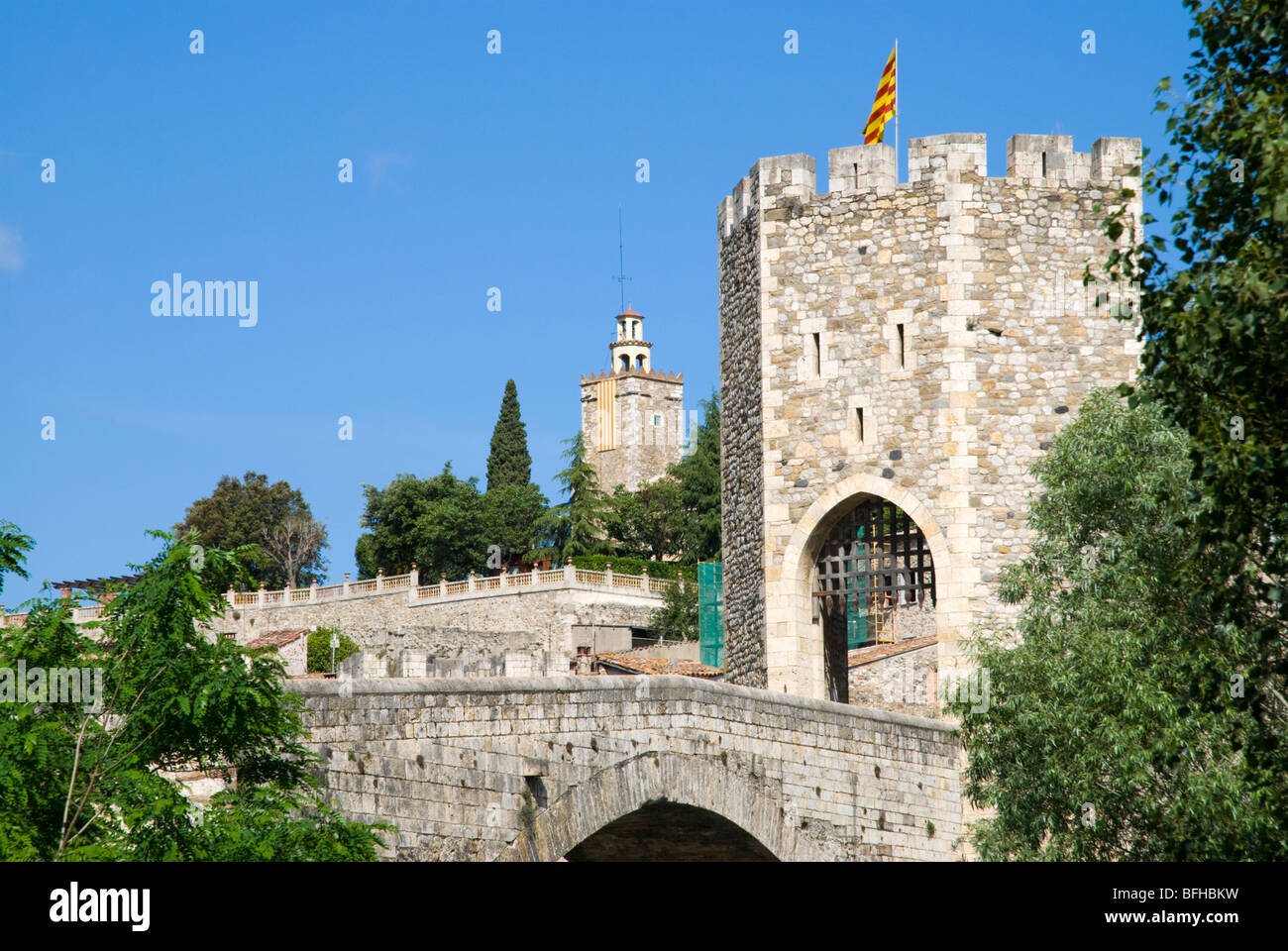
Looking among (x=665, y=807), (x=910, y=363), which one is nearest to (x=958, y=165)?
(x=910, y=363)

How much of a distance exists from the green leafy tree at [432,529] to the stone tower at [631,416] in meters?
25.9

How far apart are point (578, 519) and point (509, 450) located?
8429 millimetres

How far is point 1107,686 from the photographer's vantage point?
1559 cm

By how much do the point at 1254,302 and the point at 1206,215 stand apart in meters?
1.28

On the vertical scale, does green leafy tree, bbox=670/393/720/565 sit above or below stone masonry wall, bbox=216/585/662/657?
above

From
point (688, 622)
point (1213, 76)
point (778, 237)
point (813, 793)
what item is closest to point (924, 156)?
point (778, 237)

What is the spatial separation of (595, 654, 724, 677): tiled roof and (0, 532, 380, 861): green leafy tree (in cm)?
2136

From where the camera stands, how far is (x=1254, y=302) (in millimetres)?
9445

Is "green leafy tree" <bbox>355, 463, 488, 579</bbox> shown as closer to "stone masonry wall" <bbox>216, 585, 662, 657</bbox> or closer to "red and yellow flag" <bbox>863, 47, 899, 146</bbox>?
"stone masonry wall" <bbox>216, 585, 662, 657</bbox>

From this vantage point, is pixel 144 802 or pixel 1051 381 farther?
pixel 1051 381

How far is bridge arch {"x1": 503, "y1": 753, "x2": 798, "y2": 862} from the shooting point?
14.8 meters

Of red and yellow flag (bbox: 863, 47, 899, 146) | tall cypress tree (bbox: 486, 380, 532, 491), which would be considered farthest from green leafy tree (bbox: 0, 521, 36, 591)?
tall cypress tree (bbox: 486, 380, 532, 491)
